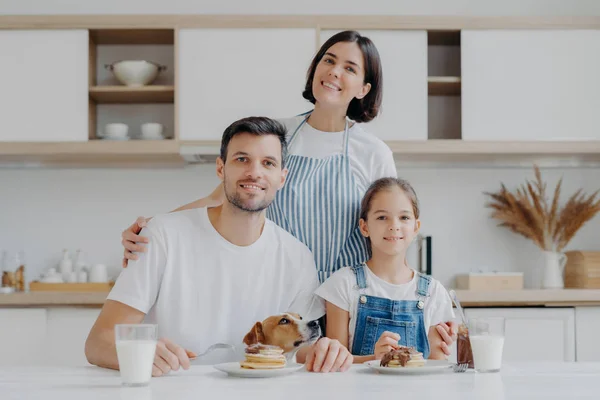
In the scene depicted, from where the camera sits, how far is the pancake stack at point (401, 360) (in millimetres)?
1438

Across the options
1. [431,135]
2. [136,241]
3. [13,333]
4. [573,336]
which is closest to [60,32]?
[13,333]

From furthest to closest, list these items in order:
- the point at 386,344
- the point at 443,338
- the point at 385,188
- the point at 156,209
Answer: the point at 156,209
the point at 385,188
the point at 443,338
the point at 386,344

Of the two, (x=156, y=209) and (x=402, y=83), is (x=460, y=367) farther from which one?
(x=156, y=209)

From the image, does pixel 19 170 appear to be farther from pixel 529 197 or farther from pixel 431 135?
pixel 529 197

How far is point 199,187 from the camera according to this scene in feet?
12.8

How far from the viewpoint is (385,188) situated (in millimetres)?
2021

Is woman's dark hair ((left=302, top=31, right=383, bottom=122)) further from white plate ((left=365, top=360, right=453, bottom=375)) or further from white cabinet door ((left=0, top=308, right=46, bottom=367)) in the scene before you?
white cabinet door ((left=0, top=308, right=46, bottom=367))

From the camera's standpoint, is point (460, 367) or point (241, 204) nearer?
point (460, 367)

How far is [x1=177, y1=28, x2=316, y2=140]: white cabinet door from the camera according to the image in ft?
11.7

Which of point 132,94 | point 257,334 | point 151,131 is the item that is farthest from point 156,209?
point 257,334

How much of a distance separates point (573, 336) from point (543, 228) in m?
0.59

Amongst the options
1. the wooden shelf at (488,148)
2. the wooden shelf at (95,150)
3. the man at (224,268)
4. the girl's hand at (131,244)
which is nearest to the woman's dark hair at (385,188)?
the man at (224,268)

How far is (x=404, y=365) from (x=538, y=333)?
2138 millimetres

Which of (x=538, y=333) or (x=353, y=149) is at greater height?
(x=353, y=149)
